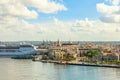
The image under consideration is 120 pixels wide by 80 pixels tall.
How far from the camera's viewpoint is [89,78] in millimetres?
15641

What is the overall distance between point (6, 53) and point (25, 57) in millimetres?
4862

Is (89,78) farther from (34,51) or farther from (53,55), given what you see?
(34,51)

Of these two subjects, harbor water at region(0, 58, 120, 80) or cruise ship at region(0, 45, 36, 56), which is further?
cruise ship at region(0, 45, 36, 56)

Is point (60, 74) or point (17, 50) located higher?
point (17, 50)

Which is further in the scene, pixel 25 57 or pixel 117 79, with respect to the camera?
pixel 25 57

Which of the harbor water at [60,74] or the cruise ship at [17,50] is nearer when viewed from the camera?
the harbor water at [60,74]

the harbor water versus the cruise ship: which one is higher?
the cruise ship

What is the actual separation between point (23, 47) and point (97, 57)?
12.5 metres

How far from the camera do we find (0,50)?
3825 centimetres

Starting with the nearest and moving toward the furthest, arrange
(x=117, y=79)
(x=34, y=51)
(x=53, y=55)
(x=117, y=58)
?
(x=117, y=79) → (x=117, y=58) → (x=53, y=55) → (x=34, y=51)

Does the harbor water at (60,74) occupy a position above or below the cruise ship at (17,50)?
below

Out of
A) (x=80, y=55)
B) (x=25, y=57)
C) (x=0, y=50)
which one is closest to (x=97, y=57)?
(x=80, y=55)

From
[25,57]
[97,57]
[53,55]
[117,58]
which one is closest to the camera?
[117,58]

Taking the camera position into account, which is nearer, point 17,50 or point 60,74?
point 60,74
